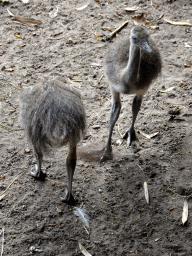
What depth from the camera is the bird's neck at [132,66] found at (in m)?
3.22

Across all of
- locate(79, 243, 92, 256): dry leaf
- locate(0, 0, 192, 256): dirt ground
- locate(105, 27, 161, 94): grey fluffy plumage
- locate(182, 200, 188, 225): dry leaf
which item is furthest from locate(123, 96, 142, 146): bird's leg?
locate(79, 243, 92, 256): dry leaf

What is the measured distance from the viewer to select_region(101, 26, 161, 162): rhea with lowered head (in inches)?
127

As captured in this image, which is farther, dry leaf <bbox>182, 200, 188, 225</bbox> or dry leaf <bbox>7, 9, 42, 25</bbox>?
dry leaf <bbox>7, 9, 42, 25</bbox>

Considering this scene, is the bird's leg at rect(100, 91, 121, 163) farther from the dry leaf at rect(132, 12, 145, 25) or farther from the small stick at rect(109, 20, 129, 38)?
the dry leaf at rect(132, 12, 145, 25)

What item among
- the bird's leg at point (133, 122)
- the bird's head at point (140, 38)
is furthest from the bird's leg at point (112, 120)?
the bird's head at point (140, 38)

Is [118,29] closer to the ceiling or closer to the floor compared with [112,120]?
closer to the ceiling

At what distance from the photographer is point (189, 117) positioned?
168 inches

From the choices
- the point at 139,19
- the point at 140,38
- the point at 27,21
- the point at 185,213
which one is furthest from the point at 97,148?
the point at 27,21

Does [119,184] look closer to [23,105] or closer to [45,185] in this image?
[45,185]

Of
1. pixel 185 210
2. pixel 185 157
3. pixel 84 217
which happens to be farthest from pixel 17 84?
pixel 185 210

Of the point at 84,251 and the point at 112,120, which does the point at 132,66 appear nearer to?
the point at 112,120

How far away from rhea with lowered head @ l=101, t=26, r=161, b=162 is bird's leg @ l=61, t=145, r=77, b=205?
0.75 m

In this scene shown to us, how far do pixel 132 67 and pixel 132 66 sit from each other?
1cm

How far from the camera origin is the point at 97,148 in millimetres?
3998
